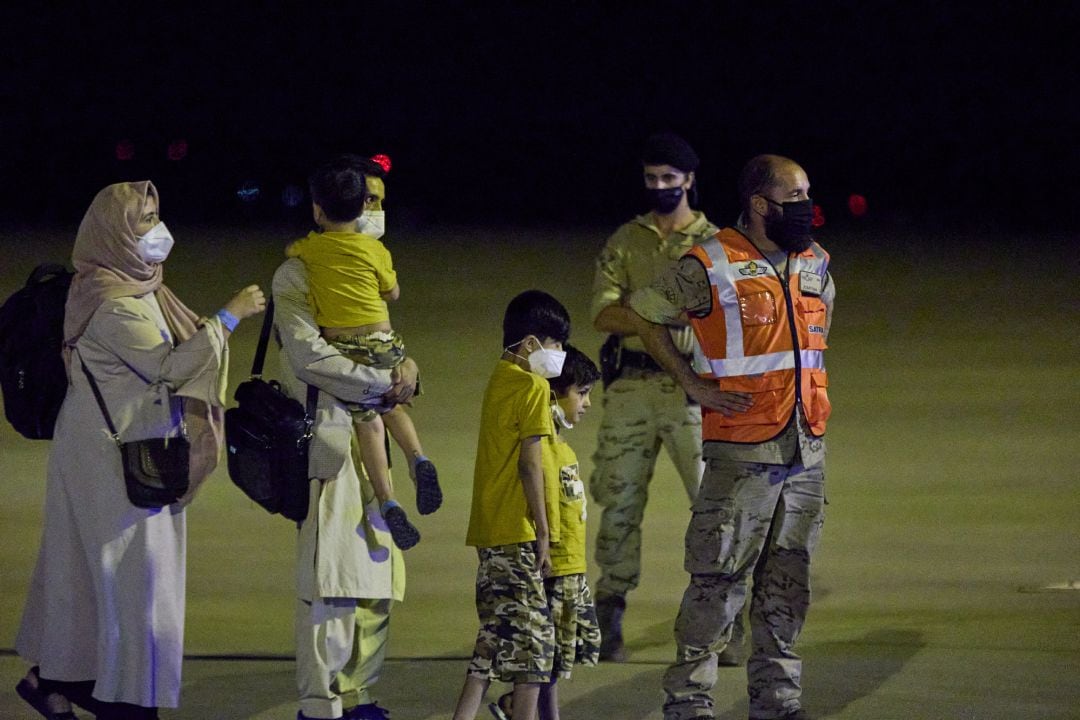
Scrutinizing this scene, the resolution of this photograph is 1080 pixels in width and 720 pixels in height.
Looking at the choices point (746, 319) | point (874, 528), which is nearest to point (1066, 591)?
point (874, 528)

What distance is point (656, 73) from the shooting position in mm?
21828

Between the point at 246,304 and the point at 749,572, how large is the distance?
1771 millimetres

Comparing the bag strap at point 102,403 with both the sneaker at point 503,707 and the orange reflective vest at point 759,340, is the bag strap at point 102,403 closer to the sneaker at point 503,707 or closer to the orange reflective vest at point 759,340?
the sneaker at point 503,707

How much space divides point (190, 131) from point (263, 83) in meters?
1.22

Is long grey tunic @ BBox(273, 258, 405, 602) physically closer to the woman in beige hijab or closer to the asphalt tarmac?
the woman in beige hijab

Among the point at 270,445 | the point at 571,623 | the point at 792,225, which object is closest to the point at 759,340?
the point at 792,225

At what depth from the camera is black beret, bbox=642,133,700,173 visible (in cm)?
690

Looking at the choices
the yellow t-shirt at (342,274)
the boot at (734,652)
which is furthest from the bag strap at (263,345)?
the boot at (734,652)

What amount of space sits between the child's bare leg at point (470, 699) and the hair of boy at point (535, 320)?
3.37ft

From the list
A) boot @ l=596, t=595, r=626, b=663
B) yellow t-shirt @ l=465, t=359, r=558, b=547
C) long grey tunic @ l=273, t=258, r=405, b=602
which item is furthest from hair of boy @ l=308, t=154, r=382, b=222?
boot @ l=596, t=595, r=626, b=663

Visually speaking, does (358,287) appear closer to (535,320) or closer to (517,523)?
(535,320)

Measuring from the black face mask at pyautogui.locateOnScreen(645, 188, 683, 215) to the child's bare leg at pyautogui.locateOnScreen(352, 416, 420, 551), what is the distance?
1.63 meters

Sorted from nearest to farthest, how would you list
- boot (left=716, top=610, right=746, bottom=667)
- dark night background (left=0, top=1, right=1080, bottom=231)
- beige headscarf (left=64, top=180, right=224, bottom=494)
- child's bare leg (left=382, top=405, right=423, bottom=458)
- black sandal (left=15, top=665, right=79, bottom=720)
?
beige headscarf (left=64, top=180, right=224, bottom=494)
black sandal (left=15, top=665, right=79, bottom=720)
child's bare leg (left=382, top=405, right=423, bottom=458)
boot (left=716, top=610, right=746, bottom=667)
dark night background (left=0, top=1, right=1080, bottom=231)

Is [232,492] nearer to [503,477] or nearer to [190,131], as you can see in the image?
[503,477]
